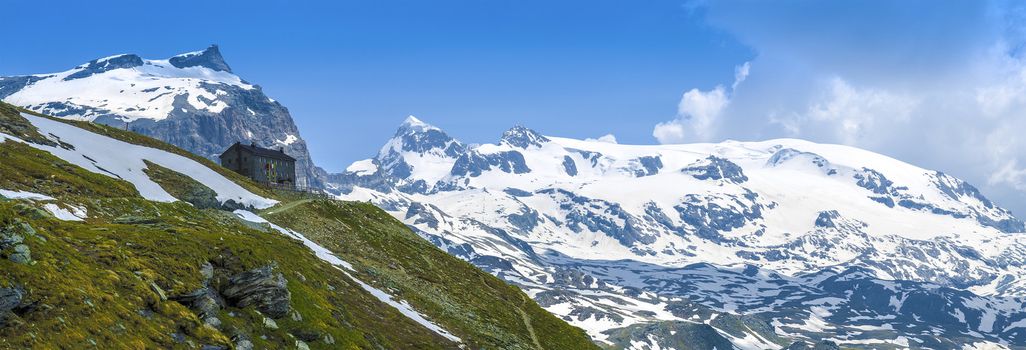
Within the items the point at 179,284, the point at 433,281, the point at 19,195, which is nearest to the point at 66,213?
the point at 19,195

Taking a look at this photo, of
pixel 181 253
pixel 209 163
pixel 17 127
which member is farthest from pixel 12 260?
pixel 209 163

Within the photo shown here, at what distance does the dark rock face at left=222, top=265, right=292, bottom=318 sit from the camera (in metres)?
37.6

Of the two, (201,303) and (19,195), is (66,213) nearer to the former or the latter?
(19,195)

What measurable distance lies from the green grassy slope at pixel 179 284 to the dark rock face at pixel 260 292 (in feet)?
1.88

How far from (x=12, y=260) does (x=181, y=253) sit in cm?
917

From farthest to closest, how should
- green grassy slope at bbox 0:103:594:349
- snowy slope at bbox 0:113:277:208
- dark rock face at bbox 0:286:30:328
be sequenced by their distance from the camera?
snowy slope at bbox 0:113:277:208 → green grassy slope at bbox 0:103:594:349 → dark rock face at bbox 0:286:30:328

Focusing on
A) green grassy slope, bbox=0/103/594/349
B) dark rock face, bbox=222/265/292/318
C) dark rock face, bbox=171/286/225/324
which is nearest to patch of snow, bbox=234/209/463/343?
green grassy slope, bbox=0/103/594/349

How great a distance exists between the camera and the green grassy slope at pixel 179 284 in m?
28.5

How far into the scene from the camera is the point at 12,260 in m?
28.3

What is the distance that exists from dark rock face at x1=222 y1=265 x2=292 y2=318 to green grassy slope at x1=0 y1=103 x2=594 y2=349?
572 mm

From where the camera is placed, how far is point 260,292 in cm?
3831

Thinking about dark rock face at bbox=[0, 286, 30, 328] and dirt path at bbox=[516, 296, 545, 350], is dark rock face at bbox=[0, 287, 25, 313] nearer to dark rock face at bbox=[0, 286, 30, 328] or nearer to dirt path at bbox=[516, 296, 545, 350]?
dark rock face at bbox=[0, 286, 30, 328]

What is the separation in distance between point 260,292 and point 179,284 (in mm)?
4458

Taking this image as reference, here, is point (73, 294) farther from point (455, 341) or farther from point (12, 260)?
point (455, 341)
